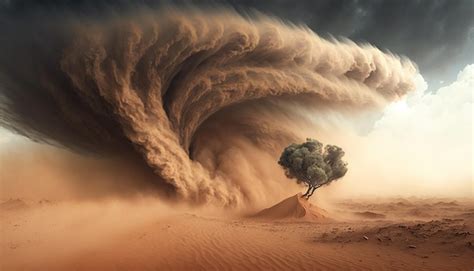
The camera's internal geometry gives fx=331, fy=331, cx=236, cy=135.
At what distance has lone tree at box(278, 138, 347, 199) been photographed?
21141mm

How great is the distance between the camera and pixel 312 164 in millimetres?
21328

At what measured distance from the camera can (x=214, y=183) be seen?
72.0 ft

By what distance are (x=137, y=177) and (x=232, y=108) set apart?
32.8 feet

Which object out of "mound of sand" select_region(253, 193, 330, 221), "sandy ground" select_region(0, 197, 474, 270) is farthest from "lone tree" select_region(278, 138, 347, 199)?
"sandy ground" select_region(0, 197, 474, 270)

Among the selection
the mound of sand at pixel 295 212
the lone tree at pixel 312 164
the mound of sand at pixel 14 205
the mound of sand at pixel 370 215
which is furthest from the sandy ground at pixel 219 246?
the lone tree at pixel 312 164

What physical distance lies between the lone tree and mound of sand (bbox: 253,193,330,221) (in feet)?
6.61

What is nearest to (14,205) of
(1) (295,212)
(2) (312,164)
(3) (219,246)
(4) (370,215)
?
(3) (219,246)

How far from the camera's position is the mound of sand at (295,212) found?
1792 cm

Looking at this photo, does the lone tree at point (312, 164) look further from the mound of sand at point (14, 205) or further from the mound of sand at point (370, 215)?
the mound of sand at point (14, 205)

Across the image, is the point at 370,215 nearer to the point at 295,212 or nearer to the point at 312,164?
the point at 312,164

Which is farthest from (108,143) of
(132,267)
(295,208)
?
(132,267)

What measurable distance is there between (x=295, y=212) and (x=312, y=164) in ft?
13.9

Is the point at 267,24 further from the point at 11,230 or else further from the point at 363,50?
the point at 11,230

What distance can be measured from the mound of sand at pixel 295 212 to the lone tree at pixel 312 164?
2015 mm
